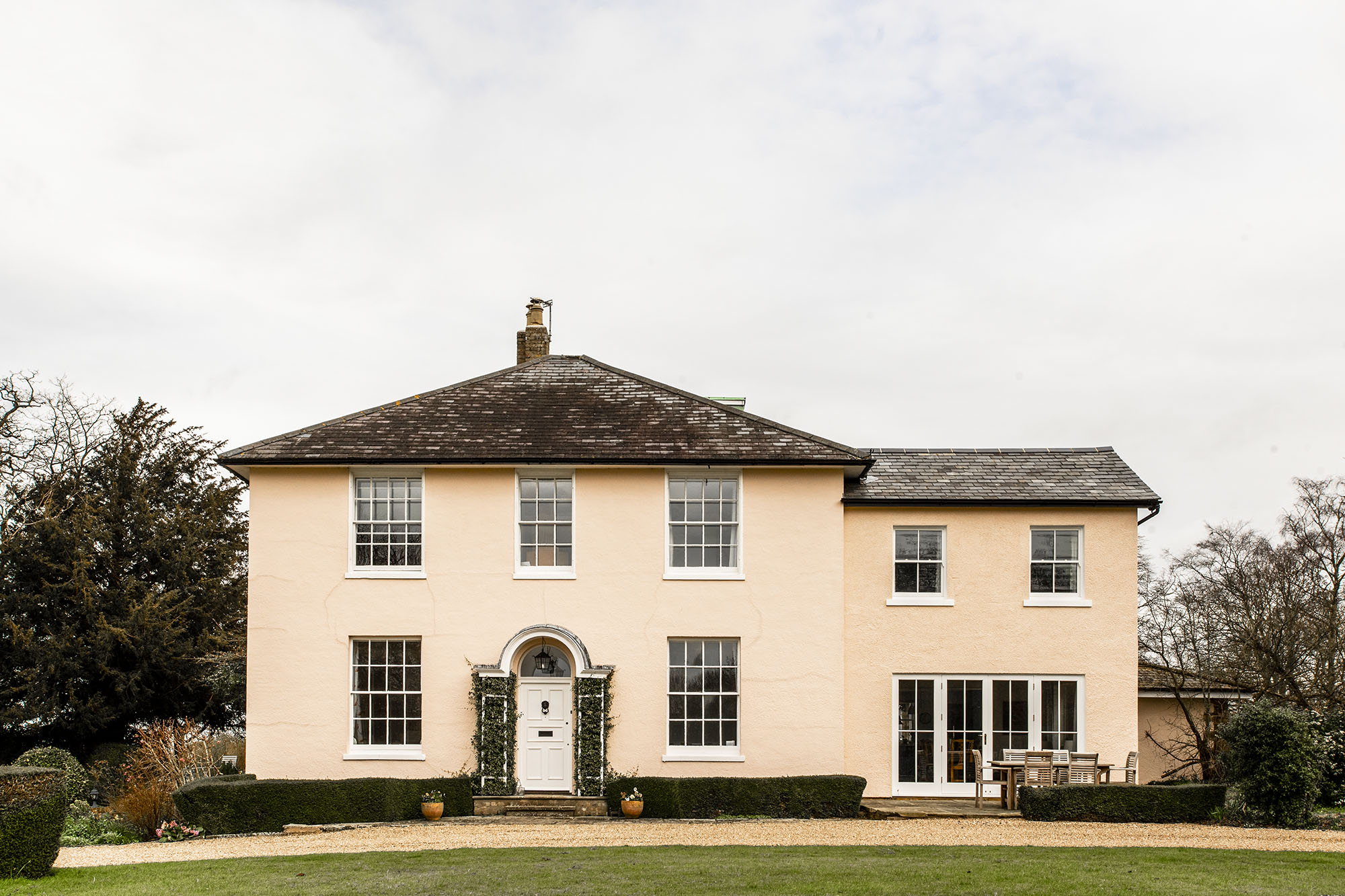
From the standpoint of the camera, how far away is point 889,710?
72.6 feet

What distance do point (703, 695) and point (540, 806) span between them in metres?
3.51

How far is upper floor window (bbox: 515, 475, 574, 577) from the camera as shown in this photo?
22016mm

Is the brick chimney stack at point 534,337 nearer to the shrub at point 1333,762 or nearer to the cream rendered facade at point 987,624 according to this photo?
the cream rendered facade at point 987,624

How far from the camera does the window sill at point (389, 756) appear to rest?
21203 millimetres

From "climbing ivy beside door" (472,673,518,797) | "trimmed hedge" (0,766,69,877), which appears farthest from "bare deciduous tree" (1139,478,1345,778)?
"trimmed hedge" (0,766,69,877)

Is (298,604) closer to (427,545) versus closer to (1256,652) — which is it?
(427,545)

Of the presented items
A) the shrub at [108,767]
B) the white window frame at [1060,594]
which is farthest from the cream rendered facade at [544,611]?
the shrub at [108,767]

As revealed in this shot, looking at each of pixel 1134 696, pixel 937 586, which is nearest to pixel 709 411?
pixel 937 586

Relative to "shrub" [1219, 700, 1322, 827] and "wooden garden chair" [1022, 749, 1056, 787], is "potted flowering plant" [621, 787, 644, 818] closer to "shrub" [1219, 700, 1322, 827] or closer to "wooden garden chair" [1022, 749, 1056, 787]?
"wooden garden chair" [1022, 749, 1056, 787]

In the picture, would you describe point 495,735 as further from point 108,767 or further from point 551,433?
point 108,767

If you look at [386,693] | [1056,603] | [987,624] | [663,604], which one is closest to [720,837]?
[663,604]

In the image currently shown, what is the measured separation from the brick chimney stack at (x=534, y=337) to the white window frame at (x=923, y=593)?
8.83m

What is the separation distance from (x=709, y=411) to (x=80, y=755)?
827 inches

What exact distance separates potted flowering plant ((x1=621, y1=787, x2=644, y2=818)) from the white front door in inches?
50.6
